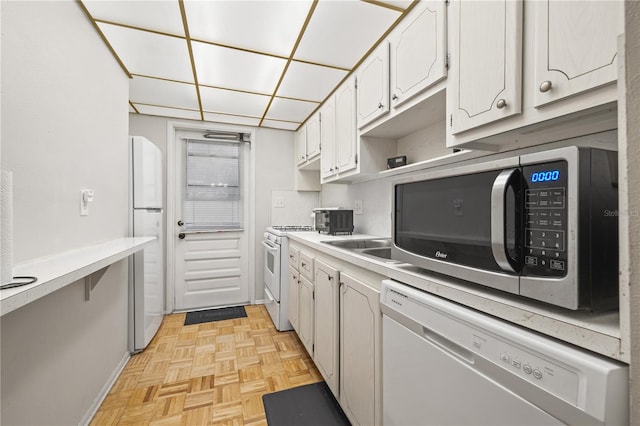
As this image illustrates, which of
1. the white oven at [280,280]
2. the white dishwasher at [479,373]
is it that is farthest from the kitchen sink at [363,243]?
the white dishwasher at [479,373]

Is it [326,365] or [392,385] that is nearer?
[392,385]

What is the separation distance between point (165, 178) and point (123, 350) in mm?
1784

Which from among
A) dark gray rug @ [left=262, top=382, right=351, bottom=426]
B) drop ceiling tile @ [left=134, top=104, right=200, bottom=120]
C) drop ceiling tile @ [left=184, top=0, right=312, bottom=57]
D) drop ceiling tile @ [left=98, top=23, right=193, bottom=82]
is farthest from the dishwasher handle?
drop ceiling tile @ [left=134, top=104, right=200, bottom=120]

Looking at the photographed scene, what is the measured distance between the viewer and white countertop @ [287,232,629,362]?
1.60ft

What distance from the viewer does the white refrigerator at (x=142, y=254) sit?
7.40ft

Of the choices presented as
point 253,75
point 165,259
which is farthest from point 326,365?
point 165,259

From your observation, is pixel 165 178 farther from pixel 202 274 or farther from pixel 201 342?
pixel 201 342

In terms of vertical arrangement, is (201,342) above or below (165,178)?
below

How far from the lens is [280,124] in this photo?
3342 mm

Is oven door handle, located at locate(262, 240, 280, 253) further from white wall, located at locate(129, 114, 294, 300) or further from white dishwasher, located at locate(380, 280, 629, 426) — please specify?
white dishwasher, located at locate(380, 280, 629, 426)

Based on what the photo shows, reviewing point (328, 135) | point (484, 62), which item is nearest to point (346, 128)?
point (328, 135)

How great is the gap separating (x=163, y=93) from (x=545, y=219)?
292 cm

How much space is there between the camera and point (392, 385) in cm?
102

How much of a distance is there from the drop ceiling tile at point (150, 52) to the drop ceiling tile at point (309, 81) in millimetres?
731
